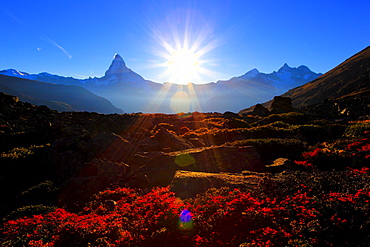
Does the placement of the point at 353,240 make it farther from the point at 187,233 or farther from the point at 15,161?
the point at 15,161

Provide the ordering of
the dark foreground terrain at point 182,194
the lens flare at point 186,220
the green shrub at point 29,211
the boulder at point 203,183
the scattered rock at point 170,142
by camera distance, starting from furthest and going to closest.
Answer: the scattered rock at point 170,142 → the boulder at point 203,183 → the green shrub at point 29,211 → the lens flare at point 186,220 → the dark foreground terrain at point 182,194

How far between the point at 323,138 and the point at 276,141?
6.58 metres

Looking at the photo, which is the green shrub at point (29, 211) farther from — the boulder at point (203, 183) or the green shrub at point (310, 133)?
the green shrub at point (310, 133)

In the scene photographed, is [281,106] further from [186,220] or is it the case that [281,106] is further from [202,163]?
[186,220]

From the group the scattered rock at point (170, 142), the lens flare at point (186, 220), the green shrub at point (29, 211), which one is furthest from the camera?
the scattered rock at point (170, 142)

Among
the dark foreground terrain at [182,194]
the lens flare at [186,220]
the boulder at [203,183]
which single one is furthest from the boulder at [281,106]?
the lens flare at [186,220]

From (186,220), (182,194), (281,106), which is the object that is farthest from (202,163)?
(281,106)

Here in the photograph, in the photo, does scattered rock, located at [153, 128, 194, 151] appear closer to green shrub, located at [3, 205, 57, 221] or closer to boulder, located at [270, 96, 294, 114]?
green shrub, located at [3, 205, 57, 221]

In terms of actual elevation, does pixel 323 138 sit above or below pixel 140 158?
above

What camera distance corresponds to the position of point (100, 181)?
1320 cm

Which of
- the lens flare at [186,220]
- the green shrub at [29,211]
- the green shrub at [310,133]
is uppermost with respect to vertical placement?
the green shrub at [310,133]

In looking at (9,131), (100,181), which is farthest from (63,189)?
(9,131)

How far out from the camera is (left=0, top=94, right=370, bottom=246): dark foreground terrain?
20.4 ft

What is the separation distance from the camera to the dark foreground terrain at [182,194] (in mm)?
6219
